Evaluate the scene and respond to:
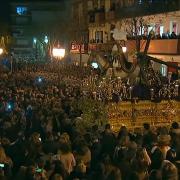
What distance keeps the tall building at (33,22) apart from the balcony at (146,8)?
1076 inches

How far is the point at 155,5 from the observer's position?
3991 centimetres

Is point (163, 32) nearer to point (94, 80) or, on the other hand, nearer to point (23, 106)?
point (94, 80)

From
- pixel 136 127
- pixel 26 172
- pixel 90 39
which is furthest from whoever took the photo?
pixel 90 39

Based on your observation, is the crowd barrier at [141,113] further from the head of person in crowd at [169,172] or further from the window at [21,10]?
the window at [21,10]

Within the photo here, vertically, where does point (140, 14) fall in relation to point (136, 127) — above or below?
above

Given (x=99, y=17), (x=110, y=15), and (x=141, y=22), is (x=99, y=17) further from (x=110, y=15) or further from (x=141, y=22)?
(x=141, y=22)

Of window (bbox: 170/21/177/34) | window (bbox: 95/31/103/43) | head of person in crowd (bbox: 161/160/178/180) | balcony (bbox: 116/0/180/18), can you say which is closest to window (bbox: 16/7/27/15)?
window (bbox: 95/31/103/43)

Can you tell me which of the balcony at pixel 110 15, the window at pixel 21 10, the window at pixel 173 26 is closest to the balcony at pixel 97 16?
the balcony at pixel 110 15

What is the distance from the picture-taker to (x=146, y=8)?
41531 millimetres

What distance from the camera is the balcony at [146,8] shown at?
121 ft

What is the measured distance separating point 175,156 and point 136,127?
5796mm

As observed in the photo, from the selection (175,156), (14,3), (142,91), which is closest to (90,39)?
(14,3)

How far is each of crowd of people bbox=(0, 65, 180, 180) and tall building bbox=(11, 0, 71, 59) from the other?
191ft

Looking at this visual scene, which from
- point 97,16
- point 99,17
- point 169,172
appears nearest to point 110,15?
point 99,17
